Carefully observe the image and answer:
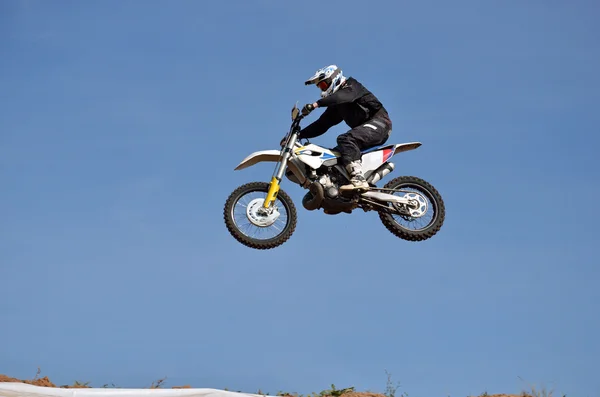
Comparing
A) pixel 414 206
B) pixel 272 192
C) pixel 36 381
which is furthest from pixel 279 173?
pixel 36 381

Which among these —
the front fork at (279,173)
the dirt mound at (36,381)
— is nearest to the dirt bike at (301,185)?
the front fork at (279,173)

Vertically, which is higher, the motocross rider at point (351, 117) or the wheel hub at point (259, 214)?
the motocross rider at point (351, 117)

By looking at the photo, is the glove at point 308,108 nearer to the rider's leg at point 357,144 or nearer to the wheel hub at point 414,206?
the rider's leg at point 357,144

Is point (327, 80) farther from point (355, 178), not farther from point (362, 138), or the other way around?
point (355, 178)

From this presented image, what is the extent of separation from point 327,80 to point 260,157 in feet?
4.84

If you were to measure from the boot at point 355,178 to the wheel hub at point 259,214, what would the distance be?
110 centimetres

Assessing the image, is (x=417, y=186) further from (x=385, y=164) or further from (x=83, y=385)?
(x=83, y=385)

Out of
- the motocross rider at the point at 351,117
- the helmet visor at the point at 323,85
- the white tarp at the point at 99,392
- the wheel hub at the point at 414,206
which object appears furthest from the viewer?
the wheel hub at the point at 414,206

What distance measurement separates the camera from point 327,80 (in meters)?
13.3

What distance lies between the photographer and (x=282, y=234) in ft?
43.1

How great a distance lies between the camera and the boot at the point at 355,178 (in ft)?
43.2

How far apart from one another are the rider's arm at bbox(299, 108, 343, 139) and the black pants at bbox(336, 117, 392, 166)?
0.64 m

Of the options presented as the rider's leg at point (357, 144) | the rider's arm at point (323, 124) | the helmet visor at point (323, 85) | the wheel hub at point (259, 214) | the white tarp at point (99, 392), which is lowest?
the white tarp at point (99, 392)

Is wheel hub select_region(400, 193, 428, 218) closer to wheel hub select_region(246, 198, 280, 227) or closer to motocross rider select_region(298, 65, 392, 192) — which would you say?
motocross rider select_region(298, 65, 392, 192)
